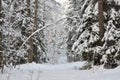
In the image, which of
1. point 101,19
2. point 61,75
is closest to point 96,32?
point 101,19

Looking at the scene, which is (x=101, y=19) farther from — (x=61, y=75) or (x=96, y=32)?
(x=61, y=75)

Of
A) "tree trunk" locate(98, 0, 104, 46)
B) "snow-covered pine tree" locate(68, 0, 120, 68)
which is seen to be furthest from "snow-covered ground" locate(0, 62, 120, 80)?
"tree trunk" locate(98, 0, 104, 46)

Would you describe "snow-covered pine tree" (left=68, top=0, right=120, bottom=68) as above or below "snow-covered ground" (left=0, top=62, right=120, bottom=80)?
above

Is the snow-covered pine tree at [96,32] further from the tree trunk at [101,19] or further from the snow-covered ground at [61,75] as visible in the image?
the snow-covered ground at [61,75]

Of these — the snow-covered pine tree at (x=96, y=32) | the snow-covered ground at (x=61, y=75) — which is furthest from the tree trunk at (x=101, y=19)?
the snow-covered ground at (x=61, y=75)

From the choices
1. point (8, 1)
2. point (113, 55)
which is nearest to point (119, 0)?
point (113, 55)

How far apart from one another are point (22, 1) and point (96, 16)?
12.6m

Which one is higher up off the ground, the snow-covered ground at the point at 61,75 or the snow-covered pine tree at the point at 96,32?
the snow-covered pine tree at the point at 96,32

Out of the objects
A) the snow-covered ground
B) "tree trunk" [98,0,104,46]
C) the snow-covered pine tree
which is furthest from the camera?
"tree trunk" [98,0,104,46]

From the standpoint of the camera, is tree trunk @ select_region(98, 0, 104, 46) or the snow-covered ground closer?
the snow-covered ground

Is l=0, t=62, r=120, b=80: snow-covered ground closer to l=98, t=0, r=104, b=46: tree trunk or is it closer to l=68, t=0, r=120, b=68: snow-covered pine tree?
l=68, t=0, r=120, b=68: snow-covered pine tree

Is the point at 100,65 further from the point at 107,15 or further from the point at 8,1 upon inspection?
the point at 8,1

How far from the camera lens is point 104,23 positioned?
50.9ft

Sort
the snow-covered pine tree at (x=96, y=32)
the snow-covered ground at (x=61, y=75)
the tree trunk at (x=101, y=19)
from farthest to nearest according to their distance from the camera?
the tree trunk at (x=101, y=19) < the snow-covered pine tree at (x=96, y=32) < the snow-covered ground at (x=61, y=75)
